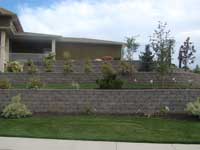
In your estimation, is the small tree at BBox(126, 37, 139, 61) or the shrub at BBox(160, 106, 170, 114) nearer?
the shrub at BBox(160, 106, 170, 114)

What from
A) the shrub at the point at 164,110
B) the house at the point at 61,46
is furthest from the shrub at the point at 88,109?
the house at the point at 61,46

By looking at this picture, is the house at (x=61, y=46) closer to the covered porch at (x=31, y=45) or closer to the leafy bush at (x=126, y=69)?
the covered porch at (x=31, y=45)

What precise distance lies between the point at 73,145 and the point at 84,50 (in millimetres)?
24327

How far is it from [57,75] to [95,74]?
1.97 meters

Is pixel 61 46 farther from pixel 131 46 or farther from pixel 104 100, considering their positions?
pixel 104 100

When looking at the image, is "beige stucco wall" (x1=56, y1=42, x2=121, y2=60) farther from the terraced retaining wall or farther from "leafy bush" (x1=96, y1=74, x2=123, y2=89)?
"leafy bush" (x1=96, y1=74, x2=123, y2=89)

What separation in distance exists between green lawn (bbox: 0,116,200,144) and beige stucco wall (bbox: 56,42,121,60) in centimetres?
1983

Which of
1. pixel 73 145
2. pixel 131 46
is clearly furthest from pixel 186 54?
pixel 73 145

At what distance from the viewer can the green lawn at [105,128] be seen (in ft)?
35.5

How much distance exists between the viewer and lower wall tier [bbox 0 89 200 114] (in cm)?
1488

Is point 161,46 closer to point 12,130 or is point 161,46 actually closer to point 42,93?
point 42,93

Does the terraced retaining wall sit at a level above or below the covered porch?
below

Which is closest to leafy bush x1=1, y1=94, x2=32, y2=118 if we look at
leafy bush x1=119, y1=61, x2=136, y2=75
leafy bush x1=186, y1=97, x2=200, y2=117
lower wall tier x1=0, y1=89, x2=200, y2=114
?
lower wall tier x1=0, y1=89, x2=200, y2=114

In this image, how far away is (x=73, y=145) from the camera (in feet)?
31.9
